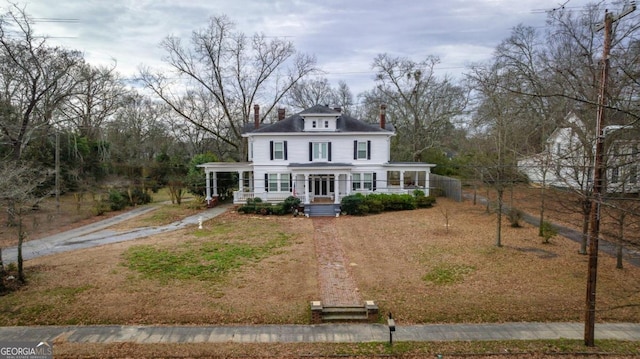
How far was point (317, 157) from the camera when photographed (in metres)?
28.6

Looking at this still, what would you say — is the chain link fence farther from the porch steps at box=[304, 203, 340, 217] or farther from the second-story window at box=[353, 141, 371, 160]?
the porch steps at box=[304, 203, 340, 217]

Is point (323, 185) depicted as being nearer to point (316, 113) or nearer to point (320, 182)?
point (320, 182)

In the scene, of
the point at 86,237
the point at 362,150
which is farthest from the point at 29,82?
the point at 362,150

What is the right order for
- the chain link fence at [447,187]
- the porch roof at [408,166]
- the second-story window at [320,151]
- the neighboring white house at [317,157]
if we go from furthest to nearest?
the chain link fence at [447,187], the porch roof at [408,166], the second-story window at [320,151], the neighboring white house at [317,157]

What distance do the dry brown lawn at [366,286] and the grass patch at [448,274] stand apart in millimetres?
39

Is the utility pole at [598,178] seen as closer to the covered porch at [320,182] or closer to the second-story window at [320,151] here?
the covered porch at [320,182]

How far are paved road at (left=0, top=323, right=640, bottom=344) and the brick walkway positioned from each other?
149 cm

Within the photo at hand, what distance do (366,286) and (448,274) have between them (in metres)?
3.34

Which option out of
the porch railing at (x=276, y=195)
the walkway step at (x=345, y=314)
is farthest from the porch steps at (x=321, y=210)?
the walkway step at (x=345, y=314)

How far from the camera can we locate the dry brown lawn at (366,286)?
10125mm

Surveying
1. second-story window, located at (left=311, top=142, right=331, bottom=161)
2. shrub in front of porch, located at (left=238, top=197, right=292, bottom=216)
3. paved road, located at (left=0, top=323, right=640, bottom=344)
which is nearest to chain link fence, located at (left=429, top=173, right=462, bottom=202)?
second-story window, located at (left=311, top=142, right=331, bottom=161)

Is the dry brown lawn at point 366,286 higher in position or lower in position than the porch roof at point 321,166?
lower

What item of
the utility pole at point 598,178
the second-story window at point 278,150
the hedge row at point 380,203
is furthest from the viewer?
the second-story window at point 278,150

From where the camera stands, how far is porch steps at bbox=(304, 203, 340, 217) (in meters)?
25.6
